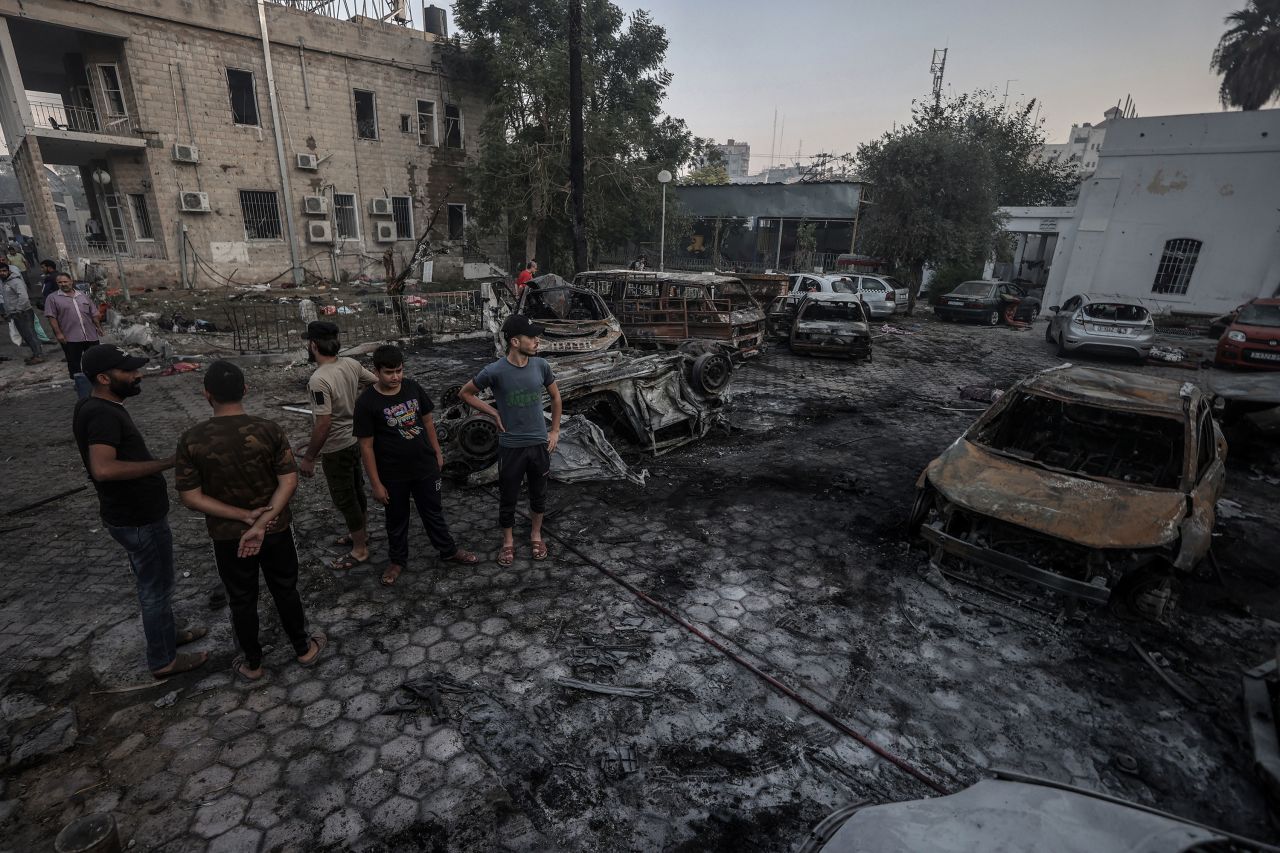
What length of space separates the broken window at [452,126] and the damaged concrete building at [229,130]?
73 millimetres

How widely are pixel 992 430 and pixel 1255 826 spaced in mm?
3263

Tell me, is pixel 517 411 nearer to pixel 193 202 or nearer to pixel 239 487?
pixel 239 487

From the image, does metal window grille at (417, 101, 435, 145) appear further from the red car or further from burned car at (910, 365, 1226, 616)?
the red car

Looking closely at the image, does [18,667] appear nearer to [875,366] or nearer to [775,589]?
[775,589]

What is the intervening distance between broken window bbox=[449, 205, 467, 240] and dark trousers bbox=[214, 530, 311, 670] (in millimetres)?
22013

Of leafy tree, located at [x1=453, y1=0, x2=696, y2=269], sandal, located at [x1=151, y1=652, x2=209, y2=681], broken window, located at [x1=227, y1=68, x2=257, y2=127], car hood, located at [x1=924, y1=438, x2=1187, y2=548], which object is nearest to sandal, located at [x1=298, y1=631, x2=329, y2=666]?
sandal, located at [x1=151, y1=652, x2=209, y2=681]

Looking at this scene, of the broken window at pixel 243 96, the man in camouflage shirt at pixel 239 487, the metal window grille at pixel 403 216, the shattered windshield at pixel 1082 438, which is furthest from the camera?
the metal window grille at pixel 403 216

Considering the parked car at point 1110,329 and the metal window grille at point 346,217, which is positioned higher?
the metal window grille at point 346,217

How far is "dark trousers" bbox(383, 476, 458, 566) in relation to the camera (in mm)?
4430

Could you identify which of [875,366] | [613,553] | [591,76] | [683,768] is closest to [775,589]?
[613,553]

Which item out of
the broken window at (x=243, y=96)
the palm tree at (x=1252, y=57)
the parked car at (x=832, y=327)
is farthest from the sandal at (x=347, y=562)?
the palm tree at (x=1252, y=57)

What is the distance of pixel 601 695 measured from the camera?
3.54m

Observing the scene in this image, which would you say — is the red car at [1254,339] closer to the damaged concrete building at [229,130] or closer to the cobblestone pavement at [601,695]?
the cobblestone pavement at [601,695]

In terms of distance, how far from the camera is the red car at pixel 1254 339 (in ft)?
39.5
